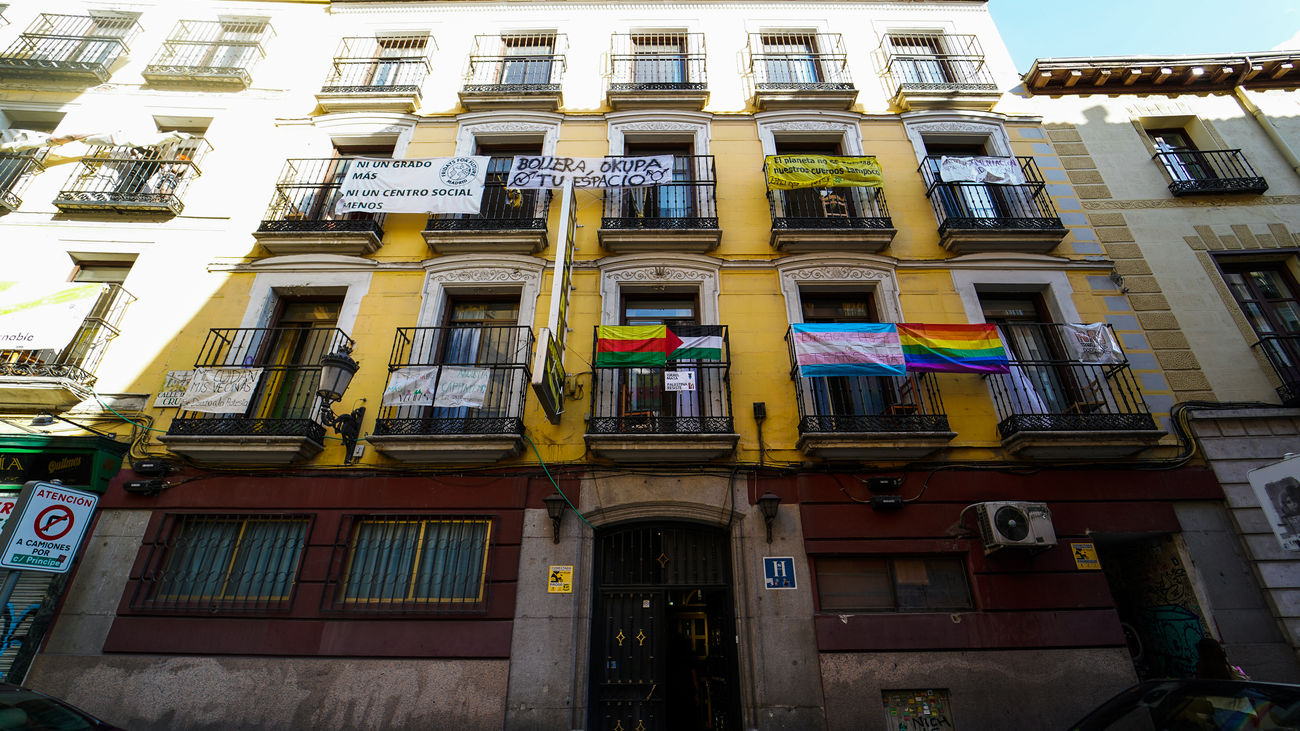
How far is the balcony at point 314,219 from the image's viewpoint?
30.5 ft

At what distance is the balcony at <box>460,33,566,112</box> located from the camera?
11039 mm

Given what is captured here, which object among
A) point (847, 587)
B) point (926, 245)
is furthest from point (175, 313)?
point (926, 245)

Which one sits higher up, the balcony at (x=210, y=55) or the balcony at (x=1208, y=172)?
the balcony at (x=210, y=55)

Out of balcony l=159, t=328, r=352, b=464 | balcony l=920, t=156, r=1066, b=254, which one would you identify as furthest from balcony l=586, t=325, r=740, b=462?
balcony l=920, t=156, r=1066, b=254

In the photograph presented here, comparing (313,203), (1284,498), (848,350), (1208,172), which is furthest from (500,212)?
(1208,172)

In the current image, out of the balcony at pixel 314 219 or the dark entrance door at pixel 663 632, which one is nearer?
the dark entrance door at pixel 663 632

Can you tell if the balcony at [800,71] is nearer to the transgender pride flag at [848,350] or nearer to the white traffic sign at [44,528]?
the transgender pride flag at [848,350]

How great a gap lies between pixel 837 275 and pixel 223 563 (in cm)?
1020

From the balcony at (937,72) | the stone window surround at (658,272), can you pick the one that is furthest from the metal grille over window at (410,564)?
the balcony at (937,72)

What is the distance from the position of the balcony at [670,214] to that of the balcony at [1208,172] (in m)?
8.51

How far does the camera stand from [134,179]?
33.2ft

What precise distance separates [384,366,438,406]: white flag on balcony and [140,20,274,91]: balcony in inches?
333

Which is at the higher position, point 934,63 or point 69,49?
point 69,49

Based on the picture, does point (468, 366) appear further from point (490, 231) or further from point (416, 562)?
point (416, 562)
